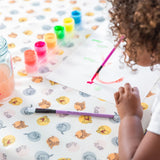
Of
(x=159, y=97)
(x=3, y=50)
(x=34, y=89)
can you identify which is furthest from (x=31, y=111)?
(x=159, y=97)

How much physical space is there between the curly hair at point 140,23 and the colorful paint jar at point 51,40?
38cm

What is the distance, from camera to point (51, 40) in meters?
1.07

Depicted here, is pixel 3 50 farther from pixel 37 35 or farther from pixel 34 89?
pixel 37 35

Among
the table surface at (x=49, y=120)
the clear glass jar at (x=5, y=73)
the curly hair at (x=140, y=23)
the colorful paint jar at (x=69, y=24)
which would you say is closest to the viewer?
the curly hair at (x=140, y=23)

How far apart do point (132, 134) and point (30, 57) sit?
452 millimetres

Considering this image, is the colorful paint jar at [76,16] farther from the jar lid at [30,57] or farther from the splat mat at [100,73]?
the jar lid at [30,57]

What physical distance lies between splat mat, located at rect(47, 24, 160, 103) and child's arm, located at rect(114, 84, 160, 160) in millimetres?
87

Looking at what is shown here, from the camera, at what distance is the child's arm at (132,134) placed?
0.66 meters

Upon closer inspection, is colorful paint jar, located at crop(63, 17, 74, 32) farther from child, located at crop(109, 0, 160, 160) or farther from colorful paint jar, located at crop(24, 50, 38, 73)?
child, located at crop(109, 0, 160, 160)

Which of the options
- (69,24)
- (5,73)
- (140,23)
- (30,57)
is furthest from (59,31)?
(140,23)

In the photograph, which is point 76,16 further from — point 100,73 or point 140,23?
point 140,23

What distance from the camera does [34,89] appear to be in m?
0.93

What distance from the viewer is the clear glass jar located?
2.92 ft

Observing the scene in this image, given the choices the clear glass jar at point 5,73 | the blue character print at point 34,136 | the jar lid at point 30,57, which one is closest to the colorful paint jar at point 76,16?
the jar lid at point 30,57
